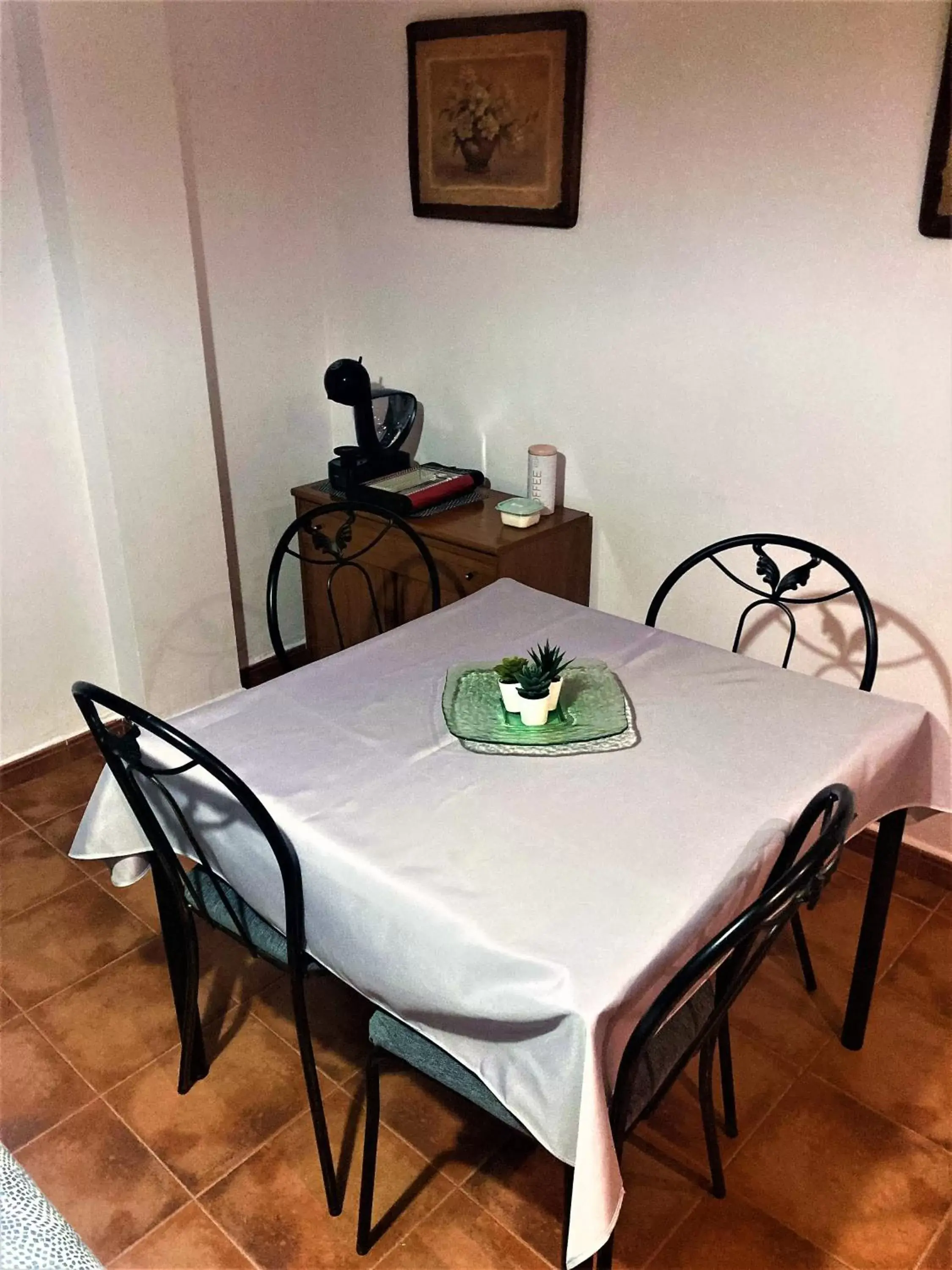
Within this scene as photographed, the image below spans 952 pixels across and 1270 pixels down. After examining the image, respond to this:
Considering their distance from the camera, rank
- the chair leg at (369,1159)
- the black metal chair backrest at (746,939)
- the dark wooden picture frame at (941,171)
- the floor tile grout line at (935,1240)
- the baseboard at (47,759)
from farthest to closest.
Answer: the baseboard at (47,759)
the dark wooden picture frame at (941,171)
the floor tile grout line at (935,1240)
the chair leg at (369,1159)
the black metal chair backrest at (746,939)

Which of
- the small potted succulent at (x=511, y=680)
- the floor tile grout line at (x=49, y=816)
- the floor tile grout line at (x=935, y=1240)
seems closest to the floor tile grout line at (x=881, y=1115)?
the floor tile grout line at (x=935, y=1240)

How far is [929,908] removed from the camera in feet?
7.36

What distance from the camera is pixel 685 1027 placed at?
1.37 meters

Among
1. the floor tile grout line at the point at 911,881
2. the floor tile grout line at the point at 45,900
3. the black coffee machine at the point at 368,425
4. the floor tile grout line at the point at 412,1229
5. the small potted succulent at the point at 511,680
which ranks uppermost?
the black coffee machine at the point at 368,425

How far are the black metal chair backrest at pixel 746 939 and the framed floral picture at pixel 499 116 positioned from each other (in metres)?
1.68

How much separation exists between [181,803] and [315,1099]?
50cm

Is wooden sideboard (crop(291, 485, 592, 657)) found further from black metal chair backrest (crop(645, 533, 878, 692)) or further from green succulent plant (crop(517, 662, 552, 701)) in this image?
green succulent plant (crop(517, 662, 552, 701))

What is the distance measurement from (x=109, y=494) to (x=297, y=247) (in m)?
0.94

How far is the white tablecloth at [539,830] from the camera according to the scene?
112 centimetres

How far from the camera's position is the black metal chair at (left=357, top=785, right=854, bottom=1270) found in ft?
3.67

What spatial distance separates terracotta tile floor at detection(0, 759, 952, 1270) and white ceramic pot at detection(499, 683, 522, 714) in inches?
29.3

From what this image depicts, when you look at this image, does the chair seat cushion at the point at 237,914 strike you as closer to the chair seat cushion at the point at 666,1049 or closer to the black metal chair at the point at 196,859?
the black metal chair at the point at 196,859

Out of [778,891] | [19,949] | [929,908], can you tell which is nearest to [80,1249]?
[778,891]

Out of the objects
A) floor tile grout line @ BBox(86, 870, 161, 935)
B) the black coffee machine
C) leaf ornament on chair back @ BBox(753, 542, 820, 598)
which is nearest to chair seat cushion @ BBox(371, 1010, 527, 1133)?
floor tile grout line @ BBox(86, 870, 161, 935)
